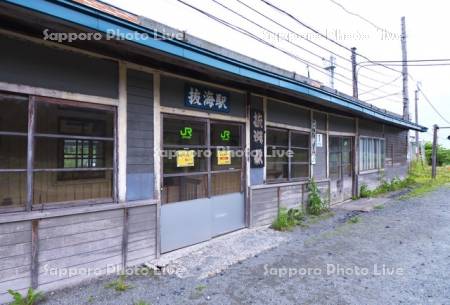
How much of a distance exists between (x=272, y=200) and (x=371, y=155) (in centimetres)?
699

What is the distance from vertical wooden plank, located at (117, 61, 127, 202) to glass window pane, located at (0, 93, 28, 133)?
3.47ft

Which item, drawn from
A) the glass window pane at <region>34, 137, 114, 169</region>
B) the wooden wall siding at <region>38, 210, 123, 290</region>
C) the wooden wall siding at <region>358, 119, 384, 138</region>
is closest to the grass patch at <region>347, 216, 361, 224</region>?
the wooden wall siding at <region>358, 119, 384, 138</region>

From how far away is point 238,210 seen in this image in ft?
20.1

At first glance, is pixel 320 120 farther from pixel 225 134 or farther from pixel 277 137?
pixel 225 134

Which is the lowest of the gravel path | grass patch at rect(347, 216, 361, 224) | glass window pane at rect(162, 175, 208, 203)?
the gravel path

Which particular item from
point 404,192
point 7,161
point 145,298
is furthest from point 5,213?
point 404,192

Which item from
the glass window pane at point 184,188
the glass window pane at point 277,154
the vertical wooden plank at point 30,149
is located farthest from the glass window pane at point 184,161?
the glass window pane at point 277,154

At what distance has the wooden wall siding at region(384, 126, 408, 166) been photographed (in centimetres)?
1372

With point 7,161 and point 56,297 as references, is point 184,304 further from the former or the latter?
point 7,161

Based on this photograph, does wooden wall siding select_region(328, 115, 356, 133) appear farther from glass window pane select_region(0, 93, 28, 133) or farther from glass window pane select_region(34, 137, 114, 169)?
glass window pane select_region(0, 93, 28, 133)

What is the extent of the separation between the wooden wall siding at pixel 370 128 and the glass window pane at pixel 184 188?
25.2 feet

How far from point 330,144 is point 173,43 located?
21.7ft

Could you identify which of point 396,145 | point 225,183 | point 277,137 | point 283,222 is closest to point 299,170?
point 277,137

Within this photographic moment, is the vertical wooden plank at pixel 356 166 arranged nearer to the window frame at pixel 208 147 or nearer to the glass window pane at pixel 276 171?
the glass window pane at pixel 276 171
